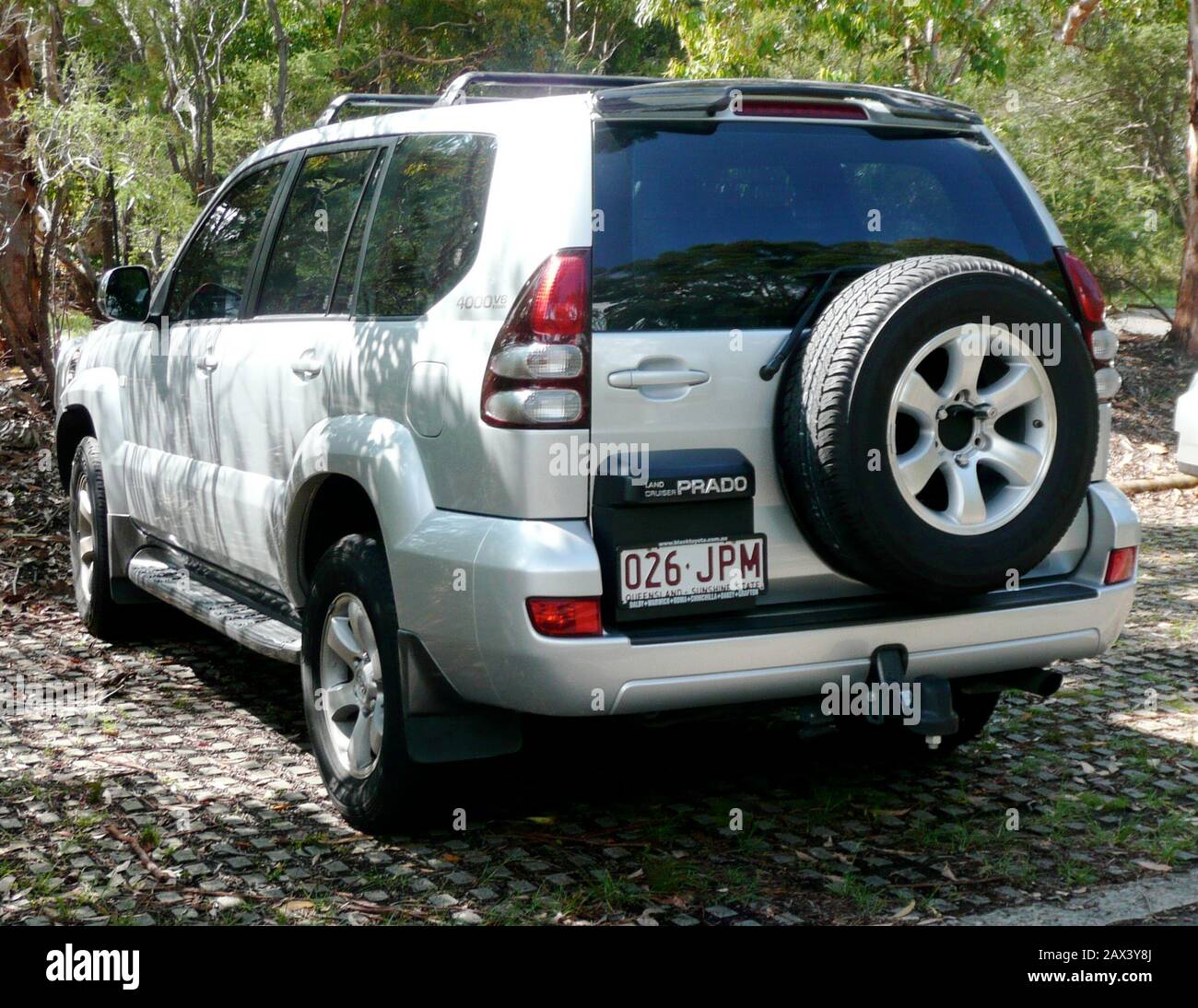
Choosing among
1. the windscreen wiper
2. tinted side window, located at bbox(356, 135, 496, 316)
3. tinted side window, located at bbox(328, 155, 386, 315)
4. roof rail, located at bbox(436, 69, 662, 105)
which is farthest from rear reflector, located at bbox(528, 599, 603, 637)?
roof rail, located at bbox(436, 69, 662, 105)

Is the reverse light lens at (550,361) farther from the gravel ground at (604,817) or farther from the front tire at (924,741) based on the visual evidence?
the front tire at (924,741)

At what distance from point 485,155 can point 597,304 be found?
625 millimetres

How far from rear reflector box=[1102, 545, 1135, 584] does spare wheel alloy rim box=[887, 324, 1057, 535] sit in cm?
54

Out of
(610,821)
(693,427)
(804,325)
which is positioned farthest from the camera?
(610,821)

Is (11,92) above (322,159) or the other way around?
above

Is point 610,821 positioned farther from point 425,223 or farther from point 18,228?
point 18,228

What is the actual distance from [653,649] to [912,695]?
76cm

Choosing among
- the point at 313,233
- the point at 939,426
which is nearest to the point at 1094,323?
the point at 939,426

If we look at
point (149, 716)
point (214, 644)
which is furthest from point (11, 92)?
point (149, 716)

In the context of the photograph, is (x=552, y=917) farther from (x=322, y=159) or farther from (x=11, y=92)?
(x=11, y=92)

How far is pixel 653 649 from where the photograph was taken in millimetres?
3506

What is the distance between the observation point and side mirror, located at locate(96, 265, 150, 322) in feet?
19.1

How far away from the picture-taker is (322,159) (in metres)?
4.85

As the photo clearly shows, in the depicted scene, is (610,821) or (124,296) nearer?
(610,821)
